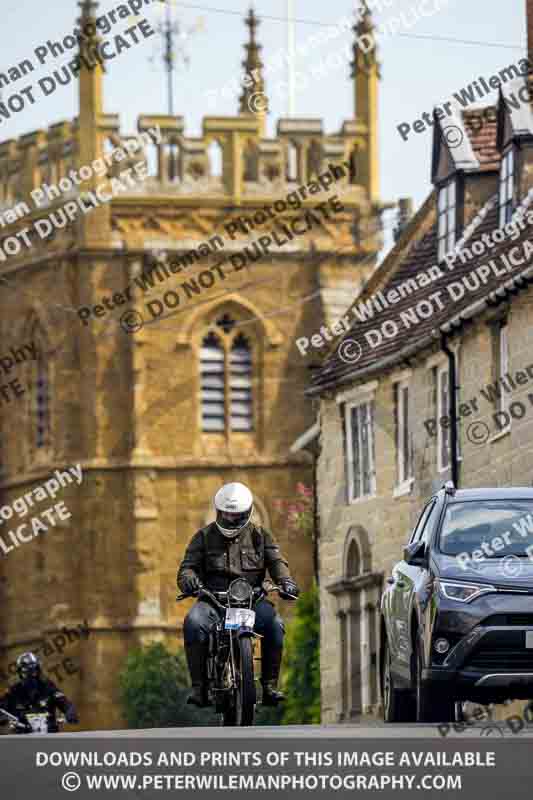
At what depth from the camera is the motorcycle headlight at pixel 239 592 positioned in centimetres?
1798

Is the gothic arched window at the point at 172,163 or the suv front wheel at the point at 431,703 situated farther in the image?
the gothic arched window at the point at 172,163

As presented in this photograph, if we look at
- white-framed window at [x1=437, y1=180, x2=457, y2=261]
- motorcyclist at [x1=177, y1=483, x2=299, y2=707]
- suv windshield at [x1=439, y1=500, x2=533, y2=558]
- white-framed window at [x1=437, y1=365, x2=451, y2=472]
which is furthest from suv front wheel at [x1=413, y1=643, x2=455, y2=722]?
white-framed window at [x1=437, y1=180, x2=457, y2=261]

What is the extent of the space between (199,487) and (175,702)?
307 inches

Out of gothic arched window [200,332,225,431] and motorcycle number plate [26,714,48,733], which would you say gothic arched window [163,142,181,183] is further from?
motorcycle number plate [26,714,48,733]

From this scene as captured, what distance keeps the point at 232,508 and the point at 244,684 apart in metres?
1.13

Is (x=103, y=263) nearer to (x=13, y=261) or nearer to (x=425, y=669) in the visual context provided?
(x=13, y=261)

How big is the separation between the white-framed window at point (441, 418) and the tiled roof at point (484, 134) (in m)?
3.93

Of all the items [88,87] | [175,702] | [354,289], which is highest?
[88,87]

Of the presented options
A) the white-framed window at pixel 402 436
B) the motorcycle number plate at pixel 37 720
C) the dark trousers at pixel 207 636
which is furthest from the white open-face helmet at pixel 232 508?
the white-framed window at pixel 402 436

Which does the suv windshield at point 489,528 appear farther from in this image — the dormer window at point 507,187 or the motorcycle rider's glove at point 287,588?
the dormer window at point 507,187

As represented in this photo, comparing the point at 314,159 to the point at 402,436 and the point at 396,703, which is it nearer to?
the point at 402,436
